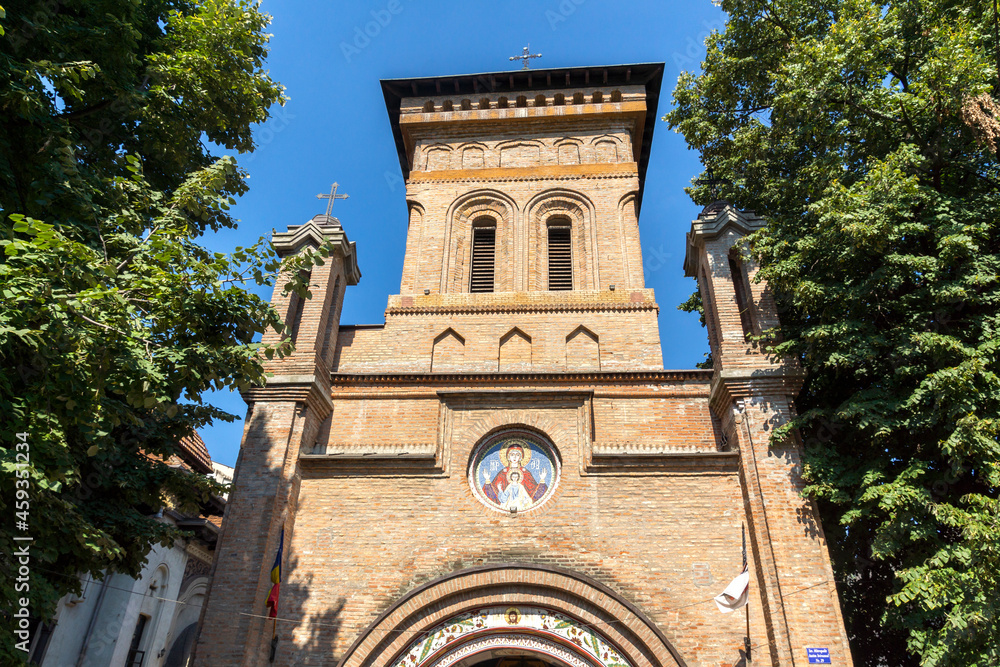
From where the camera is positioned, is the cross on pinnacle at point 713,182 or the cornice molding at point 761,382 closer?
the cornice molding at point 761,382

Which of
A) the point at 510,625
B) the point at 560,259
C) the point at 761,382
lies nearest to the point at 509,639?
the point at 510,625

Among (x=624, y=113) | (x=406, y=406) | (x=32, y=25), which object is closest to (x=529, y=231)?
(x=624, y=113)

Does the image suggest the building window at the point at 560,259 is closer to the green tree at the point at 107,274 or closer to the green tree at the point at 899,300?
the green tree at the point at 899,300

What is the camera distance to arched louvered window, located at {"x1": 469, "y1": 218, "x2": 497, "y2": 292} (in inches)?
618

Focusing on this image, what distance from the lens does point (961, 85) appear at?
29.7 ft

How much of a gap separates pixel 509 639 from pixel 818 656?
4092mm

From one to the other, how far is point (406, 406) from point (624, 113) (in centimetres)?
1065

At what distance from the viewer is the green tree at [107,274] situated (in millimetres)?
6363

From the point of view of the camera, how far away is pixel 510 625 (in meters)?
9.75

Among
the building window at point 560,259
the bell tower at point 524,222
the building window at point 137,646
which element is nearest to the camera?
the bell tower at point 524,222

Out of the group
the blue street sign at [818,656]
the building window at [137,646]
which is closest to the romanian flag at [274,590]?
the building window at [137,646]

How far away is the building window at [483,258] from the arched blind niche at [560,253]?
1.38 m

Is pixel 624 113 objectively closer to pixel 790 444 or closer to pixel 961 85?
pixel 961 85

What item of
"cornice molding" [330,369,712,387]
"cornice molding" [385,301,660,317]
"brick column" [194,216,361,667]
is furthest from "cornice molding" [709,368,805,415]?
"brick column" [194,216,361,667]
